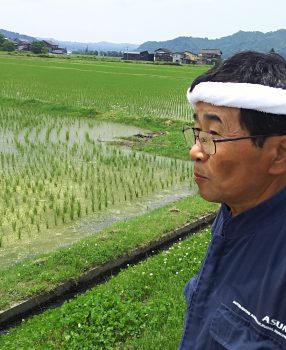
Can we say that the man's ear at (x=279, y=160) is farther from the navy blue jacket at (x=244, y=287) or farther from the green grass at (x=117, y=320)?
the green grass at (x=117, y=320)

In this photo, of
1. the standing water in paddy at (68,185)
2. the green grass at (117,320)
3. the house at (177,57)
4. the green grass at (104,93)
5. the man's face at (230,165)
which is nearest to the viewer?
the man's face at (230,165)

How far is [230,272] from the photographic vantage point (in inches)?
54.7

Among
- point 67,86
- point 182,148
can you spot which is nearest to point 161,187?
point 182,148

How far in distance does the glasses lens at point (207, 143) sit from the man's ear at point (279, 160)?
193 millimetres

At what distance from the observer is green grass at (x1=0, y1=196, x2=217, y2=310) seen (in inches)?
185

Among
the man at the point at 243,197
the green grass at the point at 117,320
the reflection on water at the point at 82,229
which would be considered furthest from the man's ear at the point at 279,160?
the reflection on water at the point at 82,229

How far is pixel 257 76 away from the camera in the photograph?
4.57ft

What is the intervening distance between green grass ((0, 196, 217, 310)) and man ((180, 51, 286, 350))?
3.46 meters

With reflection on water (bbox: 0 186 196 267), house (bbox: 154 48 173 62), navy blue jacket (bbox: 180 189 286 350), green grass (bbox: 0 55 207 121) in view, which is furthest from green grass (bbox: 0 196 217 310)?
house (bbox: 154 48 173 62)

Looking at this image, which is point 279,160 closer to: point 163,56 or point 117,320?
point 117,320

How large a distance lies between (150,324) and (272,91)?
9.84ft

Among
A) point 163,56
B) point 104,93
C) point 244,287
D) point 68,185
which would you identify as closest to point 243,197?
point 244,287

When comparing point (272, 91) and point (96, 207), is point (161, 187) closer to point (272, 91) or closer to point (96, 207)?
point (96, 207)

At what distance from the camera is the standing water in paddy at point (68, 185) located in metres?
6.70
